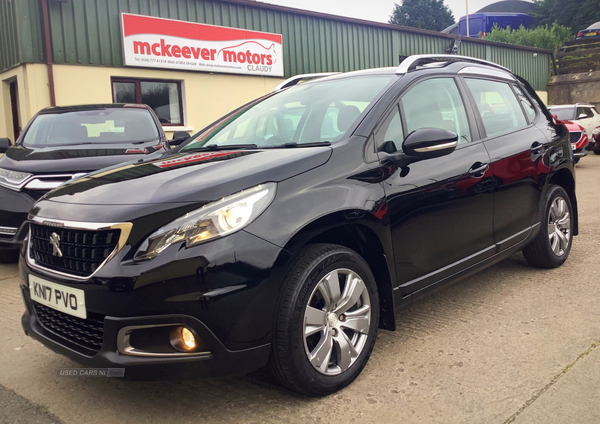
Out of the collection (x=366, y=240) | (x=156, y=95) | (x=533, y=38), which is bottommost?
(x=366, y=240)

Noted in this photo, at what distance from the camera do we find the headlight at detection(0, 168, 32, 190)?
5.17 meters

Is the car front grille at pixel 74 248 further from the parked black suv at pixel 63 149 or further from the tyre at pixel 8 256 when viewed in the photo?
the tyre at pixel 8 256

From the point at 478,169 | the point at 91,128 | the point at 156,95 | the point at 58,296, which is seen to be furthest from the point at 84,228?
the point at 156,95

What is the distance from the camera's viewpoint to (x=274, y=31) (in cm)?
1477

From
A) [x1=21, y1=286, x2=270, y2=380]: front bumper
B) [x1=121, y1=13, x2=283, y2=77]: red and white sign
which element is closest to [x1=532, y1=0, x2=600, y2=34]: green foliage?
[x1=121, y1=13, x2=283, y2=77]: red and white sign

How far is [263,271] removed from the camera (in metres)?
2.31

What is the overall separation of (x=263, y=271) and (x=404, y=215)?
1.01m

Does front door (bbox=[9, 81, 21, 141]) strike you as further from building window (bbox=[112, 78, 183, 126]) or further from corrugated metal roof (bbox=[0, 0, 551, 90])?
building window (bbox=[112, 78, 183, 126])

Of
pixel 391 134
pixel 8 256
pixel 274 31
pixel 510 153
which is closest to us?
pixel 391 134

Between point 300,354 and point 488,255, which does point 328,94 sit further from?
point 300,354

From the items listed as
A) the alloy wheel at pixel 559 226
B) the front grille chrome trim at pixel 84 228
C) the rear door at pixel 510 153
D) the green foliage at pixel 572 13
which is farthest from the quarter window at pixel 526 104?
the green foliage at pixel 572 13

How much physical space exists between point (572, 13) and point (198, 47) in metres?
46.7

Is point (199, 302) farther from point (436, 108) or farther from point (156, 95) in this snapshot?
point (156, 95)

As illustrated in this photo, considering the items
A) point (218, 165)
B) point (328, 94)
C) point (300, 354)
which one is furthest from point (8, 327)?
point (328, 94)
